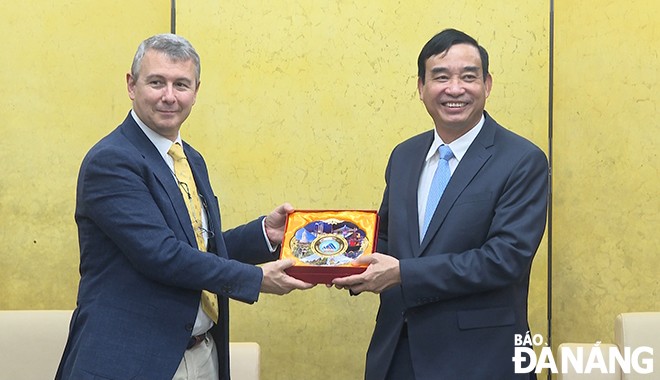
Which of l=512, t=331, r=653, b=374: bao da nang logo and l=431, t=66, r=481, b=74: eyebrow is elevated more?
l=431, t=66, r=481, b=74: eyebrow

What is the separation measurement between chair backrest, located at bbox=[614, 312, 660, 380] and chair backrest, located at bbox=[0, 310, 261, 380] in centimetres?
134

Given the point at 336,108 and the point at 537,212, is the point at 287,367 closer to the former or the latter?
the point at 336,108

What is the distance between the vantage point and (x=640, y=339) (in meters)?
3.54

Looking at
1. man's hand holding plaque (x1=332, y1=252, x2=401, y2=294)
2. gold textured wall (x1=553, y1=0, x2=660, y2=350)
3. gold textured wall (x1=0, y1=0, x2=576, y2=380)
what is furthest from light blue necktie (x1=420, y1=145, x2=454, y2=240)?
gold textured wall (x1=553, y1=0, x2=660, y2=350)

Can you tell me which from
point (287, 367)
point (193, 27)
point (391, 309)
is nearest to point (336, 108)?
point (193, 27)

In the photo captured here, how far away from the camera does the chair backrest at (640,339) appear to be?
3.50 m

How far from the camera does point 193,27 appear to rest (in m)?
4.53

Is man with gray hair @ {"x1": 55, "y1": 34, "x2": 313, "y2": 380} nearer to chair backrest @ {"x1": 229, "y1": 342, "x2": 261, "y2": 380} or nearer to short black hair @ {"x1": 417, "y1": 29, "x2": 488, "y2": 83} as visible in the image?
chair backrest @ {"x1": 229, "y1": 342, "x2": 261, "y2": 380}

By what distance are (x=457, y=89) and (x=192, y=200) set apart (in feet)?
3.12

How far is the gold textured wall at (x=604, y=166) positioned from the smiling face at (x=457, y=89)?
1.32 m

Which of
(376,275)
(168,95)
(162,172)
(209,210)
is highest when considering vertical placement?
(168,95)

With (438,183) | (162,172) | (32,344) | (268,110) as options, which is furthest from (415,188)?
(32,344)

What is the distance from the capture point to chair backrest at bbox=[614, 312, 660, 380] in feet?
11.5

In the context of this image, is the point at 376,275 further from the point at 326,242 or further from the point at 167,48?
the point at 167,48
